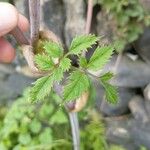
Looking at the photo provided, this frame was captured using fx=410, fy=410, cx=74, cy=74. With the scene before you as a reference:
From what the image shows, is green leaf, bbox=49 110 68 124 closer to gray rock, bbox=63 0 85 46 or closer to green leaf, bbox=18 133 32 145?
green leaf, bbox=18 133 32 145

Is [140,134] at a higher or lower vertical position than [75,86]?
lower

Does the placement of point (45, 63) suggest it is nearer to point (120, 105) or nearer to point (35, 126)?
point (35, 126)

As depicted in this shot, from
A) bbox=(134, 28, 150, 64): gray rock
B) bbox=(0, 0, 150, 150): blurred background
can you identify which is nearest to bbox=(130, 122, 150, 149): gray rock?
bbox=(0, 0, 150, 150): blurred background

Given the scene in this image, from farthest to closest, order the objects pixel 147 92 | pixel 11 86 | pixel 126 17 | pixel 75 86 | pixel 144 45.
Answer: pixel 11 86 < pixel 147 92 < pixel 144 45 < pixel 126 17 < pixel 75 86

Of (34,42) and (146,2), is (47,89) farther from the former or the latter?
(146,2)

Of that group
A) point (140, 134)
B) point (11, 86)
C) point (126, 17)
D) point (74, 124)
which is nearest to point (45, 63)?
point (74, 124)
